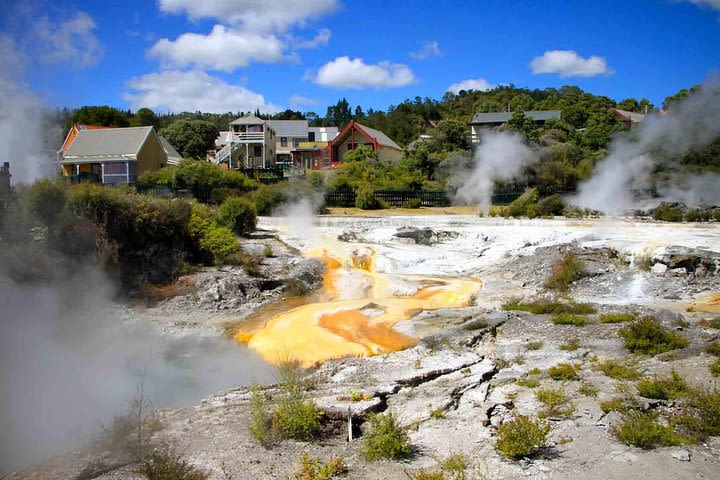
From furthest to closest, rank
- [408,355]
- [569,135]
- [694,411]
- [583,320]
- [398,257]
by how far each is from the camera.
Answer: [569,135]
[398,257]
[583,320]
[408,355]
[694,411]

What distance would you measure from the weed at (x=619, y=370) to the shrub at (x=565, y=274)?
797 cm

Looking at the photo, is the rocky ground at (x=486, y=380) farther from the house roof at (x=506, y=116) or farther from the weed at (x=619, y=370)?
the house roof at (x=506, y=116)

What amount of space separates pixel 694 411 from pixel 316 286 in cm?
1376

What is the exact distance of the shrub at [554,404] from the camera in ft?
27.0


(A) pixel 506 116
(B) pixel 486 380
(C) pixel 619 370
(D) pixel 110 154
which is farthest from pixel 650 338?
(A) pixel 506 116

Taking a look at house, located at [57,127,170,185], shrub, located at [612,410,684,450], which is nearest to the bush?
house, located at [57,127,170,185]

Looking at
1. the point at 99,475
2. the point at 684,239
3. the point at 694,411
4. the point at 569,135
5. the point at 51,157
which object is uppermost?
the point at 569,135

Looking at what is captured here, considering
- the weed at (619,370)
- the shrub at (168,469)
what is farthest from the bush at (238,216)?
the shrub at (168,469)

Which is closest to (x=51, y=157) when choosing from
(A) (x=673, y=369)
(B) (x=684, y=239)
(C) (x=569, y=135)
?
(A) (x=673, y=369)

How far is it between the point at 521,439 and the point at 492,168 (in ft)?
104

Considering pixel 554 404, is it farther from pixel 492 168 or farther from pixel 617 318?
pixel 492 168

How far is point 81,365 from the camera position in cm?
1250

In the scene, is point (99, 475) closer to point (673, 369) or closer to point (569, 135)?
point (673, 369)

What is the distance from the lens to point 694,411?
309 inches
